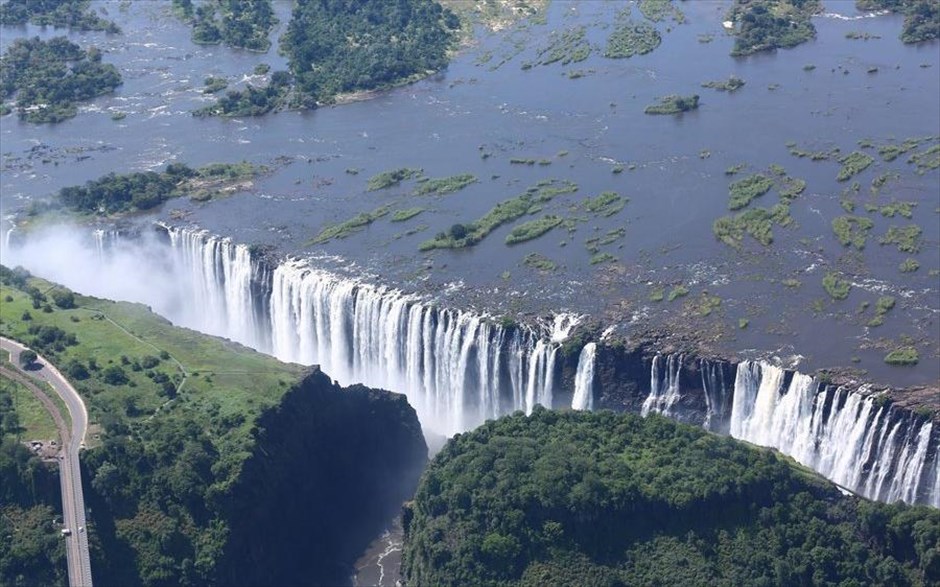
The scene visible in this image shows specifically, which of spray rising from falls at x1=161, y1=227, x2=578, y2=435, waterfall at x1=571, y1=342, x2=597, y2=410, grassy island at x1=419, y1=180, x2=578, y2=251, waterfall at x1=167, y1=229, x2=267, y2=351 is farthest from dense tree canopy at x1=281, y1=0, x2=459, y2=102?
waterfall at x1=571, y1=342, x2=597, y2=410

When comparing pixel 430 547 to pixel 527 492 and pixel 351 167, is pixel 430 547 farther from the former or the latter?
pixel 351 167

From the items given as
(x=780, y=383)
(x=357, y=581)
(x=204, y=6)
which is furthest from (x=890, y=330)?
(x=204, y=6)

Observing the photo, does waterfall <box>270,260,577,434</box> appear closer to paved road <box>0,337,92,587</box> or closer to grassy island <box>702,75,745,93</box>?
paved road <box>0,337,92,587</box>

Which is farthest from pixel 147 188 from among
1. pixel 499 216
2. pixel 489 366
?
pixel 489 366

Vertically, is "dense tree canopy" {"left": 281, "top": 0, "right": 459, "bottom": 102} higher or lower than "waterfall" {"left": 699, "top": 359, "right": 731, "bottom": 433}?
higher

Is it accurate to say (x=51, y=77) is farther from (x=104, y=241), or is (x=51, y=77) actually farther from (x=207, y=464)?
(x=207, y=464)

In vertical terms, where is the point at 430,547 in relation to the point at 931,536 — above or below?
below
